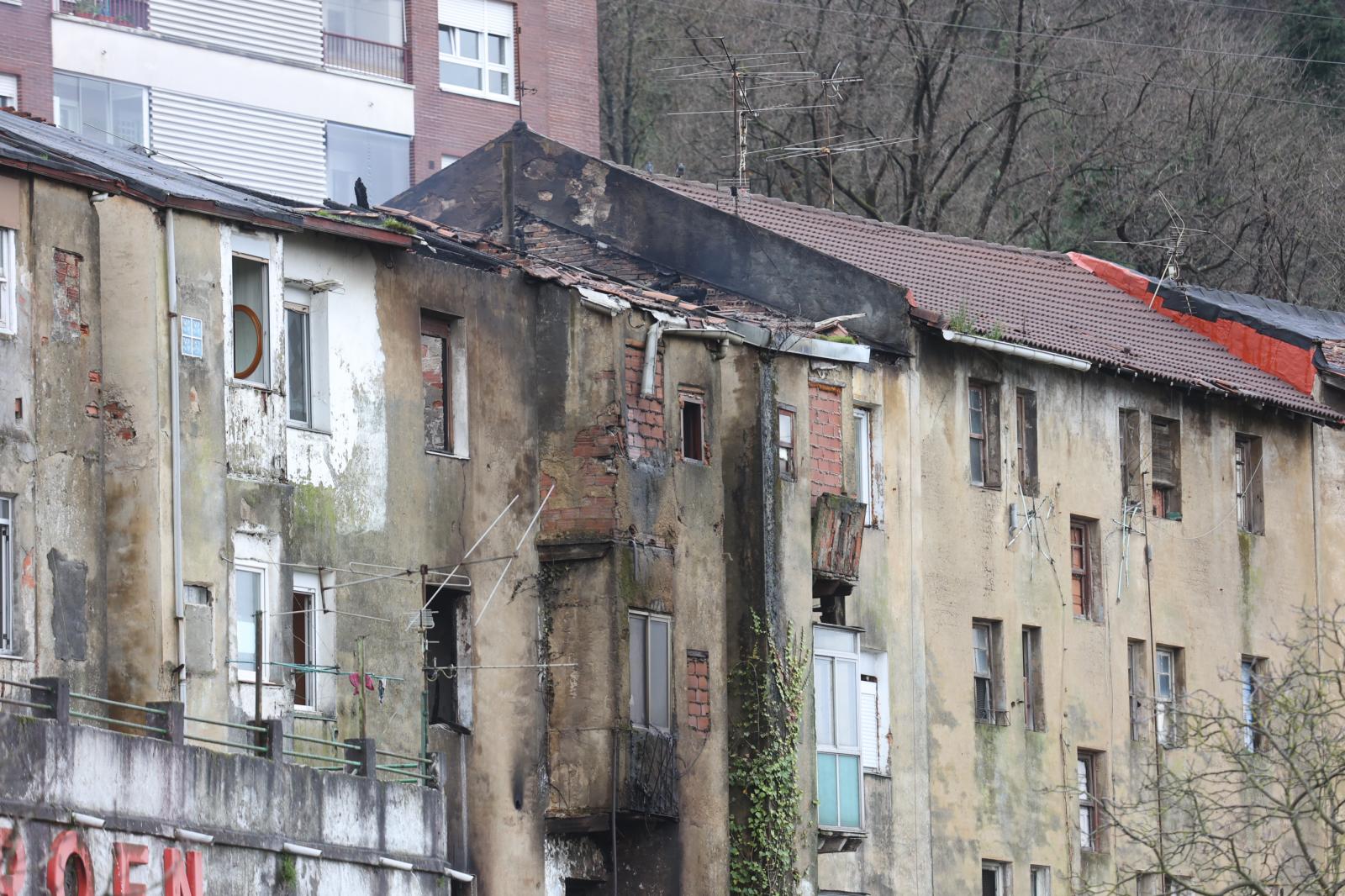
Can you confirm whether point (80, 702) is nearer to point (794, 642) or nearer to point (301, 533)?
point (301, 533)

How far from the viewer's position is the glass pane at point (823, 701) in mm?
38656

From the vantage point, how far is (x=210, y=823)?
89.2 feet

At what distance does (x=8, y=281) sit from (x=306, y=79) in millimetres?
26932

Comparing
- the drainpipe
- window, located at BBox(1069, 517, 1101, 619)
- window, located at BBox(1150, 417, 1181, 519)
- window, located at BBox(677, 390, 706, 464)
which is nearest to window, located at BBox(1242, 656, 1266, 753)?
window, located at BBox(1150, 417, 1181, 519)

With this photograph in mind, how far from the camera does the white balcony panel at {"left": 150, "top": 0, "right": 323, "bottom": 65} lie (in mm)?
53812

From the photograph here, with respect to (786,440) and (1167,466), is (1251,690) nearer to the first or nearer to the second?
(1167,466)

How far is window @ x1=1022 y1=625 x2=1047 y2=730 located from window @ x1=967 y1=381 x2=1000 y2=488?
2.15 meters

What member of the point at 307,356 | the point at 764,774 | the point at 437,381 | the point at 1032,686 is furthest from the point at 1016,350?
the point at 307,356

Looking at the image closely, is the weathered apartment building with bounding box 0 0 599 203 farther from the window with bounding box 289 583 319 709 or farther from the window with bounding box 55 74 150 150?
the window with bounding box 289 583 319 709

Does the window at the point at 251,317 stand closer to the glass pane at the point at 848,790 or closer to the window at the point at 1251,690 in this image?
the glass pane at the point at 848,790

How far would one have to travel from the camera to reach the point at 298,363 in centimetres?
3297

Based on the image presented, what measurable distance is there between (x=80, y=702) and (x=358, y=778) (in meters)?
2.63

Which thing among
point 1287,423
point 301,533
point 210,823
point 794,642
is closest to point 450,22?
point 1287,423

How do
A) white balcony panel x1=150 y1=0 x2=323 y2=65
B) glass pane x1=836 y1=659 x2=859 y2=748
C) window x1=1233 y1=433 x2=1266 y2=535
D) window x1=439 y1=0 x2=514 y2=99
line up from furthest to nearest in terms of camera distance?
window x1=439 y1=0 x2=514 y2=99 < white balcony panel x1=150 y1=0 x2=323 y2=65 < window x1=1233 y1=433 x2=1266 y2=535 < glass pane x1=836 y1=659 x2=859 y2=748
